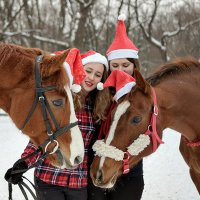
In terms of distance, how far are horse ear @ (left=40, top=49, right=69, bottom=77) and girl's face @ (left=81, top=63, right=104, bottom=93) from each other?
0.51 meters

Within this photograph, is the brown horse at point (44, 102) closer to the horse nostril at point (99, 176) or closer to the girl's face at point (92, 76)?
the horse nostril at point (99, 176)

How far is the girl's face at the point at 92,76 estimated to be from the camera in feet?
8.54

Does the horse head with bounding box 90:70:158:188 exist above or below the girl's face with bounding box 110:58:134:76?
below

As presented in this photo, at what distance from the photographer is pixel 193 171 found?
3.24 meters

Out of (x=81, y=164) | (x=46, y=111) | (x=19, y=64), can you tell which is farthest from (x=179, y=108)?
(x=19, y=64)

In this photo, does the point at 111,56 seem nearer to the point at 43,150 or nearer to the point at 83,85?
the point at 83,85

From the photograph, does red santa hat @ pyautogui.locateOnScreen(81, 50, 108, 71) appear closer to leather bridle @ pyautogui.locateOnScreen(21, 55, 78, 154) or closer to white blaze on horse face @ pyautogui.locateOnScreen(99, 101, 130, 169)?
white blaze on horse face @ pyautogui.locateOnScreen(99, 101, 130, 169)

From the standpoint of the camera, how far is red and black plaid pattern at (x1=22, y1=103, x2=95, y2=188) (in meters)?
2.40

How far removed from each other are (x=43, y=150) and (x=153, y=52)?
20.2m

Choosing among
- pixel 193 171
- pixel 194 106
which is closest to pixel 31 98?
pixel 194 106

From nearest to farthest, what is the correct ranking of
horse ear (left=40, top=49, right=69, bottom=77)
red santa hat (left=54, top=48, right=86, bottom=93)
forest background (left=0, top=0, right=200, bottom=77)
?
horse ear (left=40, top=49, right=69, bottom=77) < red santa hat (left=54, top=48, right=86, bottom=93) < forest background (left=0, top=0, right=200, bottom=77)

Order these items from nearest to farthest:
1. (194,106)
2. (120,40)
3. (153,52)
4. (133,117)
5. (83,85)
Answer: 1. (133,117)
2. (83,85)
3. (194,106)
4. (120,40)
5. (153,52)

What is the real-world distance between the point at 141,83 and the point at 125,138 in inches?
17.5

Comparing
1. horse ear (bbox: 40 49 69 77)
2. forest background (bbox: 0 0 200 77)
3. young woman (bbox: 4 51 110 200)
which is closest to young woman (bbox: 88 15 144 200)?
young woman (bbox: 4 51 110 200)
